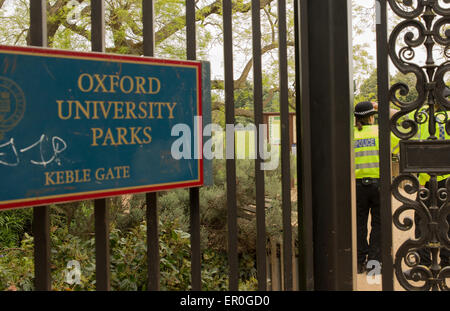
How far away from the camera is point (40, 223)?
1.41 metres

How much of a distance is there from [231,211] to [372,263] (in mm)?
3252

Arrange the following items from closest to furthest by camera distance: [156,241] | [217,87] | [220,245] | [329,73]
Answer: [156,241] → [329,73] → [217,87] → [220,245]

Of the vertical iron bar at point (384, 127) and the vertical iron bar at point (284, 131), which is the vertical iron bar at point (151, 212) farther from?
the vertical iron bar at point (384, 127)

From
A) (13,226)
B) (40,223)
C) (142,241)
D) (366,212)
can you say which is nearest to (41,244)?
(40,223)

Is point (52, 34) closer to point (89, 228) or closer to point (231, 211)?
point (89, 228)

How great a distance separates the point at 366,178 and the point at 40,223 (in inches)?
146

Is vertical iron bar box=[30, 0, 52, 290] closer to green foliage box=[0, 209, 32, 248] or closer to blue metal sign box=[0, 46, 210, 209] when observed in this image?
blue metal sign box=[0, 46, 210, 209]

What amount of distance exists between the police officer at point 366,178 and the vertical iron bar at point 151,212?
326 centimetres

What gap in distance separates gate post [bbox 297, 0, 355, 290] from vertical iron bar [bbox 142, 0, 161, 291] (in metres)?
0.71

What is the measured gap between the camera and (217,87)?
4.28 meters

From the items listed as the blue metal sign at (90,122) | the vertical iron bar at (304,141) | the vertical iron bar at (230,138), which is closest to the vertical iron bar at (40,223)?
the blue metal sign at (90,122)

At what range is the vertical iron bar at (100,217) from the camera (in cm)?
148

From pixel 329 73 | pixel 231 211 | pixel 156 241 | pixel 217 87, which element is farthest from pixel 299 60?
pixel 217 87

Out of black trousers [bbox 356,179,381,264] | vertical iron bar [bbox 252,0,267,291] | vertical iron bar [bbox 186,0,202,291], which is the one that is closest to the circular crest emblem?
vertical iron bar [bbox 186,0,202,291]
